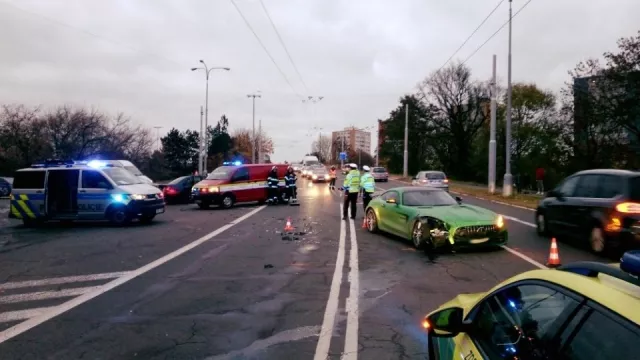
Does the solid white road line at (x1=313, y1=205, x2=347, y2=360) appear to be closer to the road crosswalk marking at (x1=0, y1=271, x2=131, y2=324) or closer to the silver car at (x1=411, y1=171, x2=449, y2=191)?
the road crosswalk marking at (x1=0, y1=271, x2=131, y2=324)

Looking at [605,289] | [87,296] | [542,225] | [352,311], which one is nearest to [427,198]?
[542,225]

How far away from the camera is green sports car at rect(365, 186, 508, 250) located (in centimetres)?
998

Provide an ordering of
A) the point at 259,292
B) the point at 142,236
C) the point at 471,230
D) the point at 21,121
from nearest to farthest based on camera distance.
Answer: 1. the point at 259,292
2. the point at 471,230
3. the point at 142,236
4. the point at 21,121

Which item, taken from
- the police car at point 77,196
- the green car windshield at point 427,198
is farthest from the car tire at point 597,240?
the police car at point 77,196

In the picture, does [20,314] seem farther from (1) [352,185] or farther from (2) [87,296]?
(1) [352,185]

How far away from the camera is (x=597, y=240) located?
9758mm

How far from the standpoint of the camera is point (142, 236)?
533 inches

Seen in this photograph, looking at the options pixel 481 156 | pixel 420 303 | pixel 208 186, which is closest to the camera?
pixel 420 303

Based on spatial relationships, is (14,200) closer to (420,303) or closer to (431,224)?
(431,224)

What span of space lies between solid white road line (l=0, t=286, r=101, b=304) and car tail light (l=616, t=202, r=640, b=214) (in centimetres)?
884

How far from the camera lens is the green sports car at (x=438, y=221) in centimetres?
998

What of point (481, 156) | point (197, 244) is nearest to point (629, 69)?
point (197, 244)

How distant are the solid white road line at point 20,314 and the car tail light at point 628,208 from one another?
→ 30.4 ft

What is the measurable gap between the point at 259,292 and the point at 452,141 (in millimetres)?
62580
